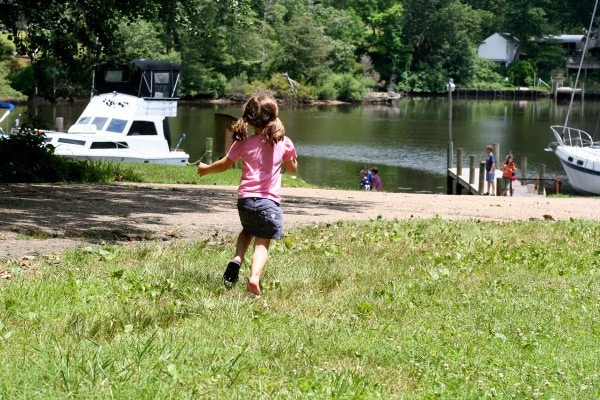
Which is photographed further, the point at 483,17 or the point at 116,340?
the point at 483,17

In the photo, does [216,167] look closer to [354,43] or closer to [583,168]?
[583,168]

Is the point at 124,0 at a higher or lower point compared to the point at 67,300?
higher

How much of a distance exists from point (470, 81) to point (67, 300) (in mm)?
114278

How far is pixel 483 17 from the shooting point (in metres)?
125

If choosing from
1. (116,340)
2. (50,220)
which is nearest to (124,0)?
(50,220)

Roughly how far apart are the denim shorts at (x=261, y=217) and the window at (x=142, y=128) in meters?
28.7

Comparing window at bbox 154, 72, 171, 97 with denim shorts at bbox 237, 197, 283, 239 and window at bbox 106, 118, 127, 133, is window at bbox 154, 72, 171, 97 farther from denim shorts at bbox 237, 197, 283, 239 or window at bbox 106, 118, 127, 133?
denim shorts at bbox 237, 197, 283, 239

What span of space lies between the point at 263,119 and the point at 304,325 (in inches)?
66.7

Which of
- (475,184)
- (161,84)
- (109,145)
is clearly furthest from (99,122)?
Result: (475,184)

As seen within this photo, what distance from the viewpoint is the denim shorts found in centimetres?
843

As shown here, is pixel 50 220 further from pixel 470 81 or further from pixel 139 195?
pixel 470 81

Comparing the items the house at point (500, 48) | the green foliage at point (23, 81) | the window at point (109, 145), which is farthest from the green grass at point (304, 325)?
the house at point (500, 48)

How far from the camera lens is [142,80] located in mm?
40312

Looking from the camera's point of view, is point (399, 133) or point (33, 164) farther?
point (399, 133)
